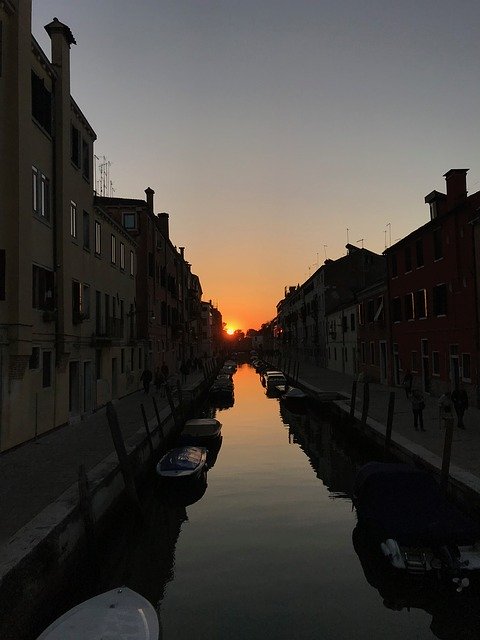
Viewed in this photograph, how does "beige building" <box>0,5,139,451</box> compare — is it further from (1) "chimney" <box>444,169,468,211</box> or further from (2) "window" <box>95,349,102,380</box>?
(1) "chimney" <box>444,169,468,211</box>

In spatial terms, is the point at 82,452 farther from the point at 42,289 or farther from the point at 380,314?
the point at 380,314

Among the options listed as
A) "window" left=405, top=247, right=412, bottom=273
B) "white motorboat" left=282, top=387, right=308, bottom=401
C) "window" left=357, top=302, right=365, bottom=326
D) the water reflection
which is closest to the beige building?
the water reflection

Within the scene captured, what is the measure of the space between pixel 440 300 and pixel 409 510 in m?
19.6

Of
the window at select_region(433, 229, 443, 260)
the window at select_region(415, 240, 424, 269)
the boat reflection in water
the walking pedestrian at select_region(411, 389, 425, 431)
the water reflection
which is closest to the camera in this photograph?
the boat reflection in water

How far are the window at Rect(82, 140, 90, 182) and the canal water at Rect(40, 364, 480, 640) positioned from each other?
1613 centimetres

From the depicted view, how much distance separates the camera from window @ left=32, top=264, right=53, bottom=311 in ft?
63.1

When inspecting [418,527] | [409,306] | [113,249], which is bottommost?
[418,527]

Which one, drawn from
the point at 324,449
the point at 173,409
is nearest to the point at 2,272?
the point at 173,409

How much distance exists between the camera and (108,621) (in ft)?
25.6

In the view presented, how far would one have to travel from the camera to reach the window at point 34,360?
18.9 m

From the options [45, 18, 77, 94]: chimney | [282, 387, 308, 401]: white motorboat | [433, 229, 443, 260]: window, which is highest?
[45, 18, 77, 94]: chimney

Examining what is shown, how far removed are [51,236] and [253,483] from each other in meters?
13.1

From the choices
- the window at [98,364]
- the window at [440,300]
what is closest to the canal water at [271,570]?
the window at [98,364]

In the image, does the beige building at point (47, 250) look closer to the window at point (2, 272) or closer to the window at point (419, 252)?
the window at point (2, 272)
